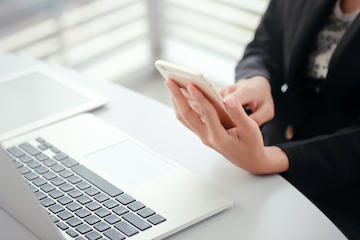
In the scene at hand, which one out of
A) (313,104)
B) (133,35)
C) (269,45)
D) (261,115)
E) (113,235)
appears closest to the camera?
(113,235)

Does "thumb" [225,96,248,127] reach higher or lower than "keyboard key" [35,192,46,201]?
higher

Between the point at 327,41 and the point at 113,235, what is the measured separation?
25.8 inches

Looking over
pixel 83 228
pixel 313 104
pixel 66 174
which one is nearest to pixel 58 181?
pixel 66 174

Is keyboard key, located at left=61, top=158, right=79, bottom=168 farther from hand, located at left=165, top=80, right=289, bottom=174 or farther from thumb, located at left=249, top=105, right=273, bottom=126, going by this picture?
thumb, located at left=249, top=105, right=273, bottom=126

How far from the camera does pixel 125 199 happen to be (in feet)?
2.54

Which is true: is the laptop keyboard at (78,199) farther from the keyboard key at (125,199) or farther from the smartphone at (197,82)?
the smartphone at (197,82)

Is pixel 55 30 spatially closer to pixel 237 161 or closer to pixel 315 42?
pixel 315 42

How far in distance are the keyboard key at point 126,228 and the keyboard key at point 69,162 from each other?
0.16m

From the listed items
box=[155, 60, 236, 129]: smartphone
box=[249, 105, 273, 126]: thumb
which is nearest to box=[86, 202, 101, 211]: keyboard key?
box=[155, 60, 236, 129]: smartphone

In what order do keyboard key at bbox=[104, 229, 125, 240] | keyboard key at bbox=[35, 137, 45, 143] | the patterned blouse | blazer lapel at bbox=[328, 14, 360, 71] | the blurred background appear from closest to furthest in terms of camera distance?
1. keyboard key at bbox=[104, 229, 125, 240]
2. keyboard key at bbox=[35, 137, 45, 143]
3. blazer lapel at bbox=[328, 14, 360, 71]
4. the patterned blouse
5. the blurred background

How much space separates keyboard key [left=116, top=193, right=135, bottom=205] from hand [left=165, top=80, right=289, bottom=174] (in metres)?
0.15

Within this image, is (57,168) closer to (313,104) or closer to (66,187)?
(66,187)

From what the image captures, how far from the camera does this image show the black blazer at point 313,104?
908mm

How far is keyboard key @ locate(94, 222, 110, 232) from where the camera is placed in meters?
0.72
